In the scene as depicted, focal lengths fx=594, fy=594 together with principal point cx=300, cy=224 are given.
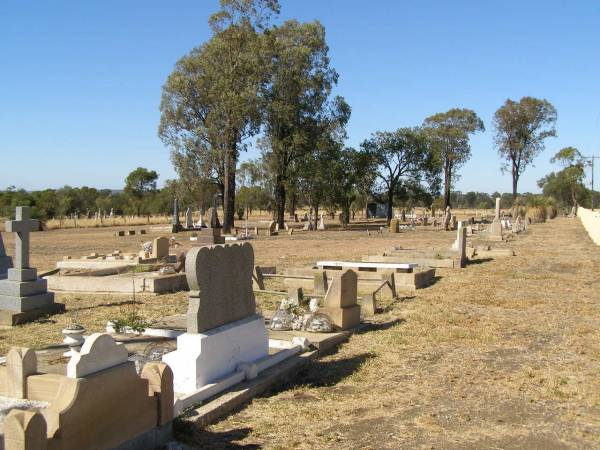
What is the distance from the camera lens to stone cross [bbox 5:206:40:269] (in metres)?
10.6

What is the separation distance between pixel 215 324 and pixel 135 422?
73.5 inches

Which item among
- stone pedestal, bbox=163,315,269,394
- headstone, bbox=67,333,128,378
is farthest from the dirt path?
headstone, bbox=67,333,128,378

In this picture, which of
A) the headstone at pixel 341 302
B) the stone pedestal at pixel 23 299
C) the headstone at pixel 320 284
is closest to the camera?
the headstone at pixel 341 302

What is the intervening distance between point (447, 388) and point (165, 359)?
301cm

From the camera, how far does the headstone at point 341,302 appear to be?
8938 mm

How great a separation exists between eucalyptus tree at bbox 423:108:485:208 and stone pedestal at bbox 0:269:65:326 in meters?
53.2

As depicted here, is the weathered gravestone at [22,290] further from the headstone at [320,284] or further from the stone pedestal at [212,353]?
the stone pedestal at [212,353]

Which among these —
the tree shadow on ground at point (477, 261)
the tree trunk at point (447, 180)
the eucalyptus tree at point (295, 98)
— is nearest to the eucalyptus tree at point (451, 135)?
the tree trunk at point (447, 180)

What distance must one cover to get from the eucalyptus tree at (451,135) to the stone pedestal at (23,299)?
53.2 metres

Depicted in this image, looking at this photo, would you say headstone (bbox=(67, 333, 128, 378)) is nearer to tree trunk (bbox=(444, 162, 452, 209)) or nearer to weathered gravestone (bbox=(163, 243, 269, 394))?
weathered gravestone (bbox=(163, 243, 269, 394))

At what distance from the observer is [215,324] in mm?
6285

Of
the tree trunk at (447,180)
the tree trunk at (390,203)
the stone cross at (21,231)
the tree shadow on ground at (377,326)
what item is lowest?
the tree shadow on ground at (377,326)

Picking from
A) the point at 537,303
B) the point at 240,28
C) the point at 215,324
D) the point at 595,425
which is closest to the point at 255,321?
the point at 215,324

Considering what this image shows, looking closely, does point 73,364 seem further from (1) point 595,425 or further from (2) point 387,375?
(1) point 595,425
